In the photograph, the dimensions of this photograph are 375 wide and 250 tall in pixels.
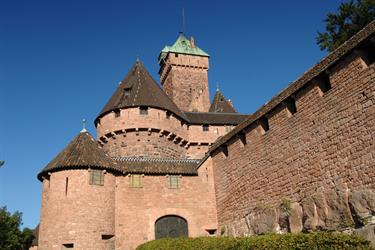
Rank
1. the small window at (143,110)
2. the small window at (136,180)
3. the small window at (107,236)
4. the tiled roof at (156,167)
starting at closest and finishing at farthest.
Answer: the small window at (107,236), the small window at (136,180), the tiled roof at (156,167), the small window at (143,110)

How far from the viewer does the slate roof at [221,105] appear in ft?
116

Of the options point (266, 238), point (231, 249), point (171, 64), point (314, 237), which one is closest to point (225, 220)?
point (231, 249)

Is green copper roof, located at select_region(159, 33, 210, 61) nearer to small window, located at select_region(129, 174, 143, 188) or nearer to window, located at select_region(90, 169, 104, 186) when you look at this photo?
small window, located at select_region(129, 174, 143, 188)

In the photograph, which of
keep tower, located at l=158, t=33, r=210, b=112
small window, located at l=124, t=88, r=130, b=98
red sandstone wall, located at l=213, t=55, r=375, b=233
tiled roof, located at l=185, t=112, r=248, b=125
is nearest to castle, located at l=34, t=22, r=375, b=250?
red sandstone wall, located at l=213, t=55, r=375, b=233

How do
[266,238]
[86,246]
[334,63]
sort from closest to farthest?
[266,238]
[334,63]
[86,246]

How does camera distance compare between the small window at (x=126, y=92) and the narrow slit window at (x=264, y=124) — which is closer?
the narrow slit window at (x=264, y=124)

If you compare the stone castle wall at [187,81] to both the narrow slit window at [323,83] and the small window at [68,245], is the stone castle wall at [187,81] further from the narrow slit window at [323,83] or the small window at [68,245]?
the narrow slit window at [323,83]

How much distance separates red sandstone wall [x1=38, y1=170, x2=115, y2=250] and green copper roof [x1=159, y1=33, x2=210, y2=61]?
85.5 ft

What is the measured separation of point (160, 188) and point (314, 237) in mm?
12182

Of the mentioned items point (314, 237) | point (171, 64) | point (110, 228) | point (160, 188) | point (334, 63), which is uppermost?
point (171, 64)

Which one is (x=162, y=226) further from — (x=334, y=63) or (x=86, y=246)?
(x=334, y=63)

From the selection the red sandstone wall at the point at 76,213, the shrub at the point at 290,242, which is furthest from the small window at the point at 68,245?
the shrub at the point at 290,242

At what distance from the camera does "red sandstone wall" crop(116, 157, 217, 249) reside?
1842cm

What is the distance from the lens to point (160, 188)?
64.5 feet
